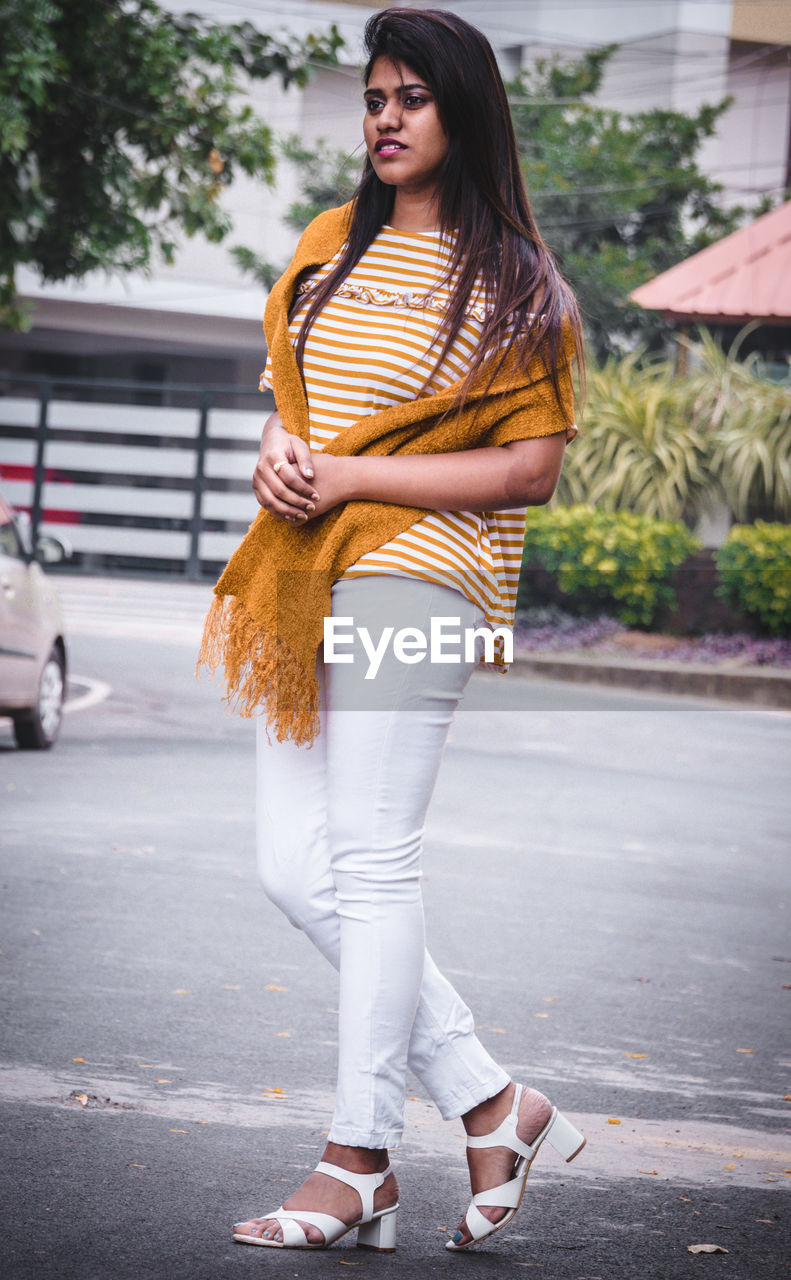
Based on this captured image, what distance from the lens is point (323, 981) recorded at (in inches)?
189

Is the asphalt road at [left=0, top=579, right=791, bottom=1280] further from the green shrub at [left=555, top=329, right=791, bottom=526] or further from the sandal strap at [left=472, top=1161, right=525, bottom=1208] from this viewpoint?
the green shrub at [left=555, top=329, right=791, bottom=526]

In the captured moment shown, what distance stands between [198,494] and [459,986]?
18.0 metres

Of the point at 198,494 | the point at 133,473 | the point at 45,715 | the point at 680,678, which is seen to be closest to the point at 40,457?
the point at 133,473

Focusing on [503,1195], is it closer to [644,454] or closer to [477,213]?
[477,213]

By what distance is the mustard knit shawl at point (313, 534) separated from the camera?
2.58 meters

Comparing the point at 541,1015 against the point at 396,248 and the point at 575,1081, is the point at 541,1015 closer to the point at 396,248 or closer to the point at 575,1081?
the point at 575,1081

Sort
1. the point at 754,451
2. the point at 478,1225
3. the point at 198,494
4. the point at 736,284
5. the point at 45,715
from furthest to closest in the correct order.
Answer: the point at 198,494, the point at 736,284, the point at 754,451, the point at 45,715, the point at 478,1225

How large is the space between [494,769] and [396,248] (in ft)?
23.2

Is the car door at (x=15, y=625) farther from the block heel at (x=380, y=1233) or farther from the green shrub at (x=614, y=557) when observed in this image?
the green shrub at (x=614, y=557)

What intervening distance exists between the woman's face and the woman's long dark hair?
0.05 feet

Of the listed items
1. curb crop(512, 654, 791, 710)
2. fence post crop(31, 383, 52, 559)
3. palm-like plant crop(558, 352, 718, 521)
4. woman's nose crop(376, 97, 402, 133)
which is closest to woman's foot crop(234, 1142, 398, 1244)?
woman's nose crop(376, 97, 402, 133)

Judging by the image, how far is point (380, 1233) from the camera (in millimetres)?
2689

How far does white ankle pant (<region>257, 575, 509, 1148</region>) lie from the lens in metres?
2.58

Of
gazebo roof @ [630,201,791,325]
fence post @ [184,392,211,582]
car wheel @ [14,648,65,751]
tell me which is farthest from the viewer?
fence post @ [184,392,211,582]
